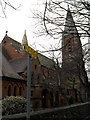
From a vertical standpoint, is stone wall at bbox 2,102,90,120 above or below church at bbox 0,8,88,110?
below

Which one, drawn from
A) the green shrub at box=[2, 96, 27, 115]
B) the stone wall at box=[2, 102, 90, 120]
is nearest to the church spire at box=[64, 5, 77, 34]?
the stone wall at box=[2, 102, 90, 120]

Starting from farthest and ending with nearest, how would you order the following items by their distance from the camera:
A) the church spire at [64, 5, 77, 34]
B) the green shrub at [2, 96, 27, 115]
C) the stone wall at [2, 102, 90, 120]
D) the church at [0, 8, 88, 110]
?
1. the church at [0, 8, 88, 110]
2. the green shrub at [2, 96, 27, 115]
3. the church spire at [64, 5, 77, 34]
4. the stone wall at [2, 102, 90, 120]

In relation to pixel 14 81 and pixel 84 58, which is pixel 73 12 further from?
pixel 14 81

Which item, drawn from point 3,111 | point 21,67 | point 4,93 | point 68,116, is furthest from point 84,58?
point 21,67

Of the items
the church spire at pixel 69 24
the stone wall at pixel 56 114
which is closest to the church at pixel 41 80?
the stone wall at pixel 56 114

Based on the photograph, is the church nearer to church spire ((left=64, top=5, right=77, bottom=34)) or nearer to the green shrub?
the green shrub

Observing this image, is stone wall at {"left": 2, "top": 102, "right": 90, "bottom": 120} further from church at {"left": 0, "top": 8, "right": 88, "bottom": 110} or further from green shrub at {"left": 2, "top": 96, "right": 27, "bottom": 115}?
church at {"left": 0, "top": 8, "right": 88, "bottom": 110}

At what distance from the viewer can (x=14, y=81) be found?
29062 millimetres

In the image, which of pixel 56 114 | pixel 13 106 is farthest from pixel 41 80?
pixel 56 114

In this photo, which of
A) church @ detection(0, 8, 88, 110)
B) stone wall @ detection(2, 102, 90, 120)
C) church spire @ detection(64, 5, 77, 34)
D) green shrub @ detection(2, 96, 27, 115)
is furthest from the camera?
church @ detection(0, 8, 88, 110)

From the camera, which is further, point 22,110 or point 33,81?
point 33,81

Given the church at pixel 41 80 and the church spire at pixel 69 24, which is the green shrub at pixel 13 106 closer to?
the church spire at pixel 69 24

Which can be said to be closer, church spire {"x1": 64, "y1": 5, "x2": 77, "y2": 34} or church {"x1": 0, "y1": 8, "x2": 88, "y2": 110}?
church spire {"x1": 64, "y1": 5, "x2": 77, "y2": 34}

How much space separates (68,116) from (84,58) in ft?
18.5
